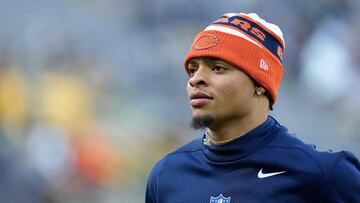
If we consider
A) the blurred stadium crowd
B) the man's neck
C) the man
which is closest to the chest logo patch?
the man

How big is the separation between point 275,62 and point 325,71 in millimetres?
4848

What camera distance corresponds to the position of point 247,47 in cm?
304

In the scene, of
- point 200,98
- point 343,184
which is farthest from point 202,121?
point 343,184

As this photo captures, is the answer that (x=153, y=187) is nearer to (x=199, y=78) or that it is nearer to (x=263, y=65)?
(x=199, y=78)

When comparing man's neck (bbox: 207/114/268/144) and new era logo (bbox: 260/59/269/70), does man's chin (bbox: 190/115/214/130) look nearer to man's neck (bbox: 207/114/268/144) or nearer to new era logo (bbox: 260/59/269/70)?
man's neck (bbox: 207/114/268/144)

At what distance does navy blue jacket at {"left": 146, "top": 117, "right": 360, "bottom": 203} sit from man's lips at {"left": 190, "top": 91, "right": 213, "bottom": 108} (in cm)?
20

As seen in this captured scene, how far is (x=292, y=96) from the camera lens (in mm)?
7902

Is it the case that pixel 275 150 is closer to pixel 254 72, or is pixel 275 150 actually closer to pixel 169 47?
pixel 254 72

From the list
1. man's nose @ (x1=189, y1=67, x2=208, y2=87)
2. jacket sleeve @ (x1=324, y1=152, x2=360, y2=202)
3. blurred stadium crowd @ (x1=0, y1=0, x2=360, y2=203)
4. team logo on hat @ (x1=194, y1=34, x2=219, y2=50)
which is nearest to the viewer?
jacket sleeve @ (x1=324, y1=152, x2=360, y2=202)

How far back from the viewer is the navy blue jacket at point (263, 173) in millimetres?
2693

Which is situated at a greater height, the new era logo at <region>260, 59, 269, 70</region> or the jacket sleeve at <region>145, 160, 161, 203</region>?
the new era logo at <region>260, 59, 269, 70</region>

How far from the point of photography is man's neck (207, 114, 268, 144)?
115 inches

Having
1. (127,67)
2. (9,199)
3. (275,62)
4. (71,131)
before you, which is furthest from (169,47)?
(275,62)

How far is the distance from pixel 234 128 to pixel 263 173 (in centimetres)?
23
